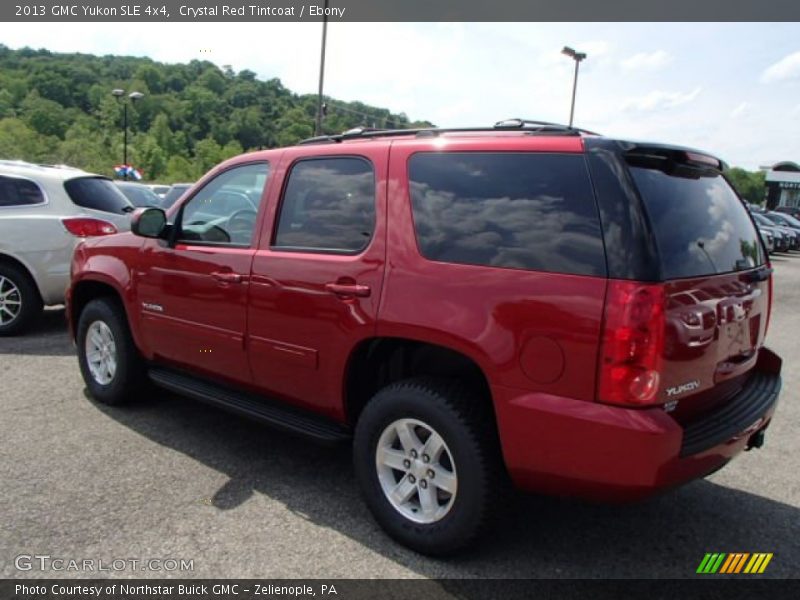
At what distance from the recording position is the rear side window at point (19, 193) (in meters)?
6.69

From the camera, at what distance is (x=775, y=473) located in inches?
152

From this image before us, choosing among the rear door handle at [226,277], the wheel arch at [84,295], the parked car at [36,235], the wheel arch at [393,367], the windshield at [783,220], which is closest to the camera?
→ the wheel arch at [393,367]

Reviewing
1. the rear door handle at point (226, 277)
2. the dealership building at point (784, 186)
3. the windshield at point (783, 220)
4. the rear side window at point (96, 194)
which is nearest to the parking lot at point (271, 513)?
the rear door handle at point (226, 277)

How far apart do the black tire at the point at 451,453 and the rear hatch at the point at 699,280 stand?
744 mm

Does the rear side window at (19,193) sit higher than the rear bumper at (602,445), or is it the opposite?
the rear side window at (19,193)

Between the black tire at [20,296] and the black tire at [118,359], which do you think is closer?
the black tire at [118,359]

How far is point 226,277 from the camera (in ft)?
11.9

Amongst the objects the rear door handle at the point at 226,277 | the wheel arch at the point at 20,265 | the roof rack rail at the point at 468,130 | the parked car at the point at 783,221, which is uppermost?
the parked car at the point at 783,221

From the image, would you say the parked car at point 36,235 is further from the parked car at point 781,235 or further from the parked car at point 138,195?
the parked car at point 781,235

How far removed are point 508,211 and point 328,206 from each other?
1102 mm

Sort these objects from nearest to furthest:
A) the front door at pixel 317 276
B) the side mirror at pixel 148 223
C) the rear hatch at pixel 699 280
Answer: the rear hatch at pixel 699 280
the front door at pixel 317 276
the side mirror at pixel 148 223

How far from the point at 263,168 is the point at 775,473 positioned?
→ 364 centimetres

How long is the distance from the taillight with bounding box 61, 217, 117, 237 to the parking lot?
265cm

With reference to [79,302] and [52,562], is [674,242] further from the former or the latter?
[79,302]
